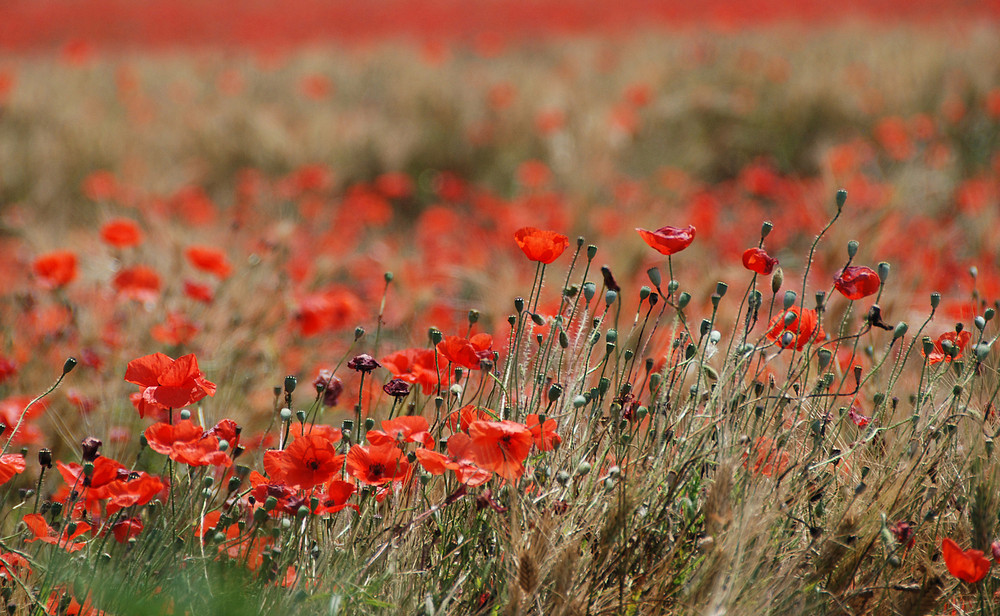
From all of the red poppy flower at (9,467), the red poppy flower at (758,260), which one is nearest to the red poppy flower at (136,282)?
the red poppy flower at (9,467)

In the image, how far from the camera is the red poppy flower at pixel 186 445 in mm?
1051

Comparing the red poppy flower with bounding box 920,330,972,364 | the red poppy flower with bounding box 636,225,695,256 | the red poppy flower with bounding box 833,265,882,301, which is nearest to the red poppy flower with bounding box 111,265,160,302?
the red poppy flower with bounding box 636,225,695,256

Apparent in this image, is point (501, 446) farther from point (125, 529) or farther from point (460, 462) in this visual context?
point (125, 529)

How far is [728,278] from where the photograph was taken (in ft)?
8.79

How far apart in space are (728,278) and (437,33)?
893 centimetres

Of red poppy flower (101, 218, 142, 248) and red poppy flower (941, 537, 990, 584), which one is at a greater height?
red poppy flower (101, 218, 142, 248)


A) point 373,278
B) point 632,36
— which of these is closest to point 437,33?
point 632,36

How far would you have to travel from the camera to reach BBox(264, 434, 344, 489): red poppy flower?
1105 millimetres

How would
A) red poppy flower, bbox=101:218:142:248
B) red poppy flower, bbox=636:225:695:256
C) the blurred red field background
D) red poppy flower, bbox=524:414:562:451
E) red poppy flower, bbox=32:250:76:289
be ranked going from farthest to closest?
the blurred red field background
red poppy flower, bbox=101:218:142:248
red poppy flower, bbox=32:250:76:289
red poppy flower, bbox=636:225:695:256
red poppy flower, bbox=524:414:562:451

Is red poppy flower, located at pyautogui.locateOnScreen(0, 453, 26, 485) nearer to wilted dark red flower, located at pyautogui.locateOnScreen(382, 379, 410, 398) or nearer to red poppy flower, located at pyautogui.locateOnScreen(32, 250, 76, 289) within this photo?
wilted dark red flower, located at pyautogui.locateOnScreen(382, 379, 410, 398)

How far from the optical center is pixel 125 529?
1.15 meters

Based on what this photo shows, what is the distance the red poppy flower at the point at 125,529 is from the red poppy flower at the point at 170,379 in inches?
7.0

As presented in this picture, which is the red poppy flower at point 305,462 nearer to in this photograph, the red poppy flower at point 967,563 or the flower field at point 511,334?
the flower field at point 511,334

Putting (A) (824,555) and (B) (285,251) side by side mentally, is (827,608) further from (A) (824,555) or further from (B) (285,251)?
(B) (285,251)
